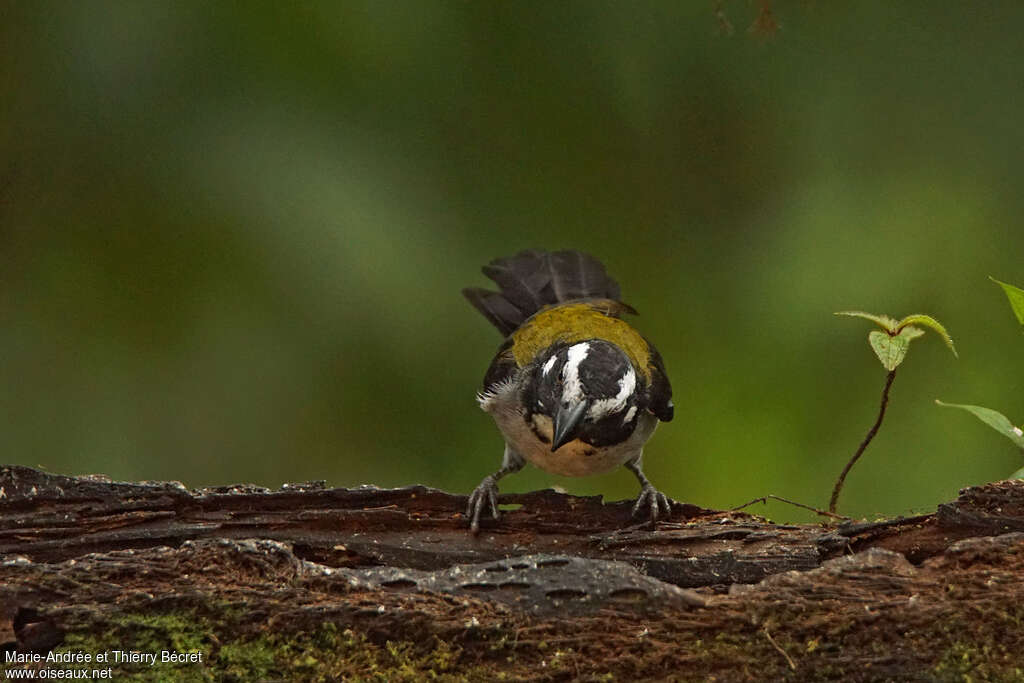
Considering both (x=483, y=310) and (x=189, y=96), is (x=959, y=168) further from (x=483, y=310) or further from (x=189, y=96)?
(x=189, y=96)

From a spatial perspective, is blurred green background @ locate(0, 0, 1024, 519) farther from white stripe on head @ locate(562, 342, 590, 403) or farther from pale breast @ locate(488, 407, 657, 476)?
white stripe on head @ locate(562, 342, 590, 403)

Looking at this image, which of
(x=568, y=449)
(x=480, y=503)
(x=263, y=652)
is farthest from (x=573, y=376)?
(x=263, y=652)

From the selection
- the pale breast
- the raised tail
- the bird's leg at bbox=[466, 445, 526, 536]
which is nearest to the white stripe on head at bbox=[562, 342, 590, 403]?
the pale breast

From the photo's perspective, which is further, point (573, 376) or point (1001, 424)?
point (573, 376)

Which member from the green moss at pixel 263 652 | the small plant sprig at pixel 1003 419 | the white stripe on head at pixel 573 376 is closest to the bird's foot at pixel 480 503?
the white stripe on head at pixel 573 376

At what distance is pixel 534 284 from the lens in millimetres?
5352

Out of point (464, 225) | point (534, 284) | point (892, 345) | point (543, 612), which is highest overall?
point (464, 225)

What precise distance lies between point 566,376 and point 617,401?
22 centimetres

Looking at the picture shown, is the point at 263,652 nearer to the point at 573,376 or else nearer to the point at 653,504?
the point at 653,504

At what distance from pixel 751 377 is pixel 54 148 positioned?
11.4ft

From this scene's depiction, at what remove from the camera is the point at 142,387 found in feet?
16.0

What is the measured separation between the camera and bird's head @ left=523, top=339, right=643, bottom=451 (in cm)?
396

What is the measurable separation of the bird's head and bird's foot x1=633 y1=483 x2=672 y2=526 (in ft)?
1.00

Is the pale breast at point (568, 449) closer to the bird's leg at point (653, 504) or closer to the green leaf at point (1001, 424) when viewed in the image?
the bird's leg at point (653, 504)
